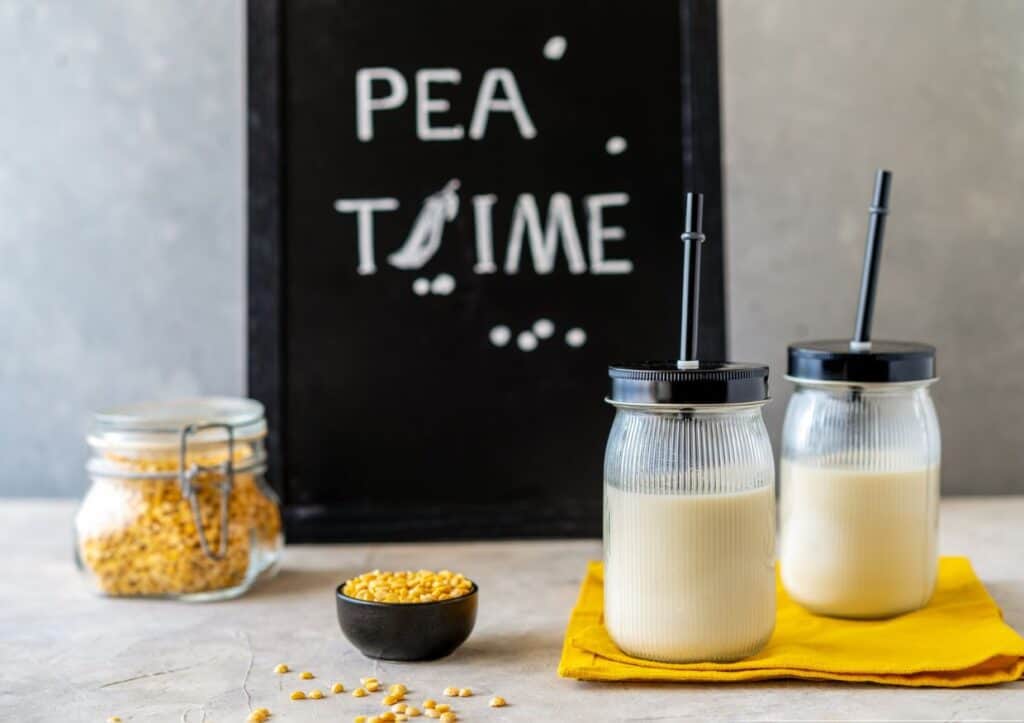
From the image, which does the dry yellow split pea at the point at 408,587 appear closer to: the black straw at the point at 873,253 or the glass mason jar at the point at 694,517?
the glass mason jar at the point at 694,517

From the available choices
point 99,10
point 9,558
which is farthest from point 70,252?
point 9,558

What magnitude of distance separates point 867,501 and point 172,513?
0.78m

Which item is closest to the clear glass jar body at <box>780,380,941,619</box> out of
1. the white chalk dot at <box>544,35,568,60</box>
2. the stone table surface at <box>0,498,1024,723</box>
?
the stone table surface at <box>0,498,1024,723</box>

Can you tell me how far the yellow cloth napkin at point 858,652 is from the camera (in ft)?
3.27

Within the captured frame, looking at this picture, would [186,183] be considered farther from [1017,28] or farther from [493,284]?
[1017,28]

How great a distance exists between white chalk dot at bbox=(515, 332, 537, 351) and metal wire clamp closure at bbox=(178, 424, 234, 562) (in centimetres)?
44

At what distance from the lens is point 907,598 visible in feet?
3.87

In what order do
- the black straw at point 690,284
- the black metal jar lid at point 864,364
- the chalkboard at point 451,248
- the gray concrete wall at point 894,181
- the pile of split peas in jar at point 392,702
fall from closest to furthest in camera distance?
the pile of split peas in jar at point 392,702 → the black straw at point 690,284 → the black metal jar lid at point 864,364 → the chalkboard at point 451,248 → the gray concrete wall at point 894,181

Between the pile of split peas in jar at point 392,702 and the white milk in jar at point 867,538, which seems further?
the white milk in jar at point 867,538

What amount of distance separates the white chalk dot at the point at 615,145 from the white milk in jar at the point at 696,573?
2.25 ft

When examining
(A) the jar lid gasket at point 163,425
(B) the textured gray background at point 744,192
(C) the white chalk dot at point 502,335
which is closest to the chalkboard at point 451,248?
(C) the white chalk dot at point 502,335

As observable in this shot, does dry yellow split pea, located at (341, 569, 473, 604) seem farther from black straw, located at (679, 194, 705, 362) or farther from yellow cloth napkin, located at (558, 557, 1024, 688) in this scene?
black straw, located at (679, 194, 705, 362)

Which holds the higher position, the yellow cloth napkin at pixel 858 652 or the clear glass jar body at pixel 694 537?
the clear glass jar body at pixel 694 537

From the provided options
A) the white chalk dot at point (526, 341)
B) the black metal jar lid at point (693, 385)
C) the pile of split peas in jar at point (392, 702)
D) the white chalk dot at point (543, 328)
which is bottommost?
the pile of split peas in jar at point (392, 702)
